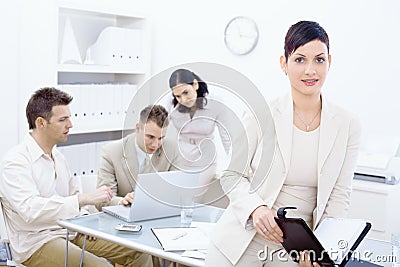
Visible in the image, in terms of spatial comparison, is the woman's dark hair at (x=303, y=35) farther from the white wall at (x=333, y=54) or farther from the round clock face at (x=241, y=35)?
the round clock face at (x=241, y=35)

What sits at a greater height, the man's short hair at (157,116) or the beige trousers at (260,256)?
the man's short hair at (157,116)

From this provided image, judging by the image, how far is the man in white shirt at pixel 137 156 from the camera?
2.84 metres

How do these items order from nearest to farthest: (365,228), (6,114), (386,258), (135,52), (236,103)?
(365,228) < (386,258) < (6,114) < (236,103) < (135,52)

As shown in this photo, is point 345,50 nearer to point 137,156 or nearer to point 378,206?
point 378,206

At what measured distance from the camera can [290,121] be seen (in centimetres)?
172

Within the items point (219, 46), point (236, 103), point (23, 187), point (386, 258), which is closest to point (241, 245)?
point (386, 258)

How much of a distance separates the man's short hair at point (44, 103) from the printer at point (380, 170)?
168cm

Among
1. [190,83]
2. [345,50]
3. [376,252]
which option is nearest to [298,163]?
[376,252]

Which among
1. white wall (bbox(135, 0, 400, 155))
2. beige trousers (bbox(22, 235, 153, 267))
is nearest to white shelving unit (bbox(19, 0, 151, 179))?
white wall (bbox(135, 0, 400, 155))

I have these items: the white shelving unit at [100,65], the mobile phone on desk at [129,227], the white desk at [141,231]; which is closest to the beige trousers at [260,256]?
the white desk at [141,231]

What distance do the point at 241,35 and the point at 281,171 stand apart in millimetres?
2482

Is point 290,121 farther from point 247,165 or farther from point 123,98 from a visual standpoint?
point 123,98

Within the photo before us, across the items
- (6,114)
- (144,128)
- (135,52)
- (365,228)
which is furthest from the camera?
(135,52)

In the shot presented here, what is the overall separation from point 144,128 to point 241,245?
137 cm
